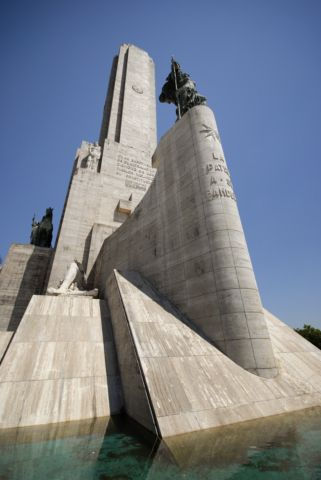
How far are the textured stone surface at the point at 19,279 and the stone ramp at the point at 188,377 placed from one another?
422 inches

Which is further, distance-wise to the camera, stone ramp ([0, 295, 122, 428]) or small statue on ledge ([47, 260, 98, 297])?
small statue on ledge ([47, 260, 98, 297])

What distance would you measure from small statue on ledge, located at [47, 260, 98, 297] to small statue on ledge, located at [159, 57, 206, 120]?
477 inches

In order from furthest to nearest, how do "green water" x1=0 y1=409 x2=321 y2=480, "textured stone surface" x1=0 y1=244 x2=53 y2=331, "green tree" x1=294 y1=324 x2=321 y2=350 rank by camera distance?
"green tree" x1=294 y1=324 x2=321 y2=350 → "textured stone surface" x1=0 y1=244 x2=53 y2=331 → "green water" x1=0 y1=409 x2=321 y2=480

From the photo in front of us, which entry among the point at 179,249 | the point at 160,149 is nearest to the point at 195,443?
the point at 179,249

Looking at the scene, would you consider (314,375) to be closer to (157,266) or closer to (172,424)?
(172,424)

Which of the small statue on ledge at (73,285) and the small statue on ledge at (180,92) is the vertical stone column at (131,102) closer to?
the small statue on ledge at (180,92)

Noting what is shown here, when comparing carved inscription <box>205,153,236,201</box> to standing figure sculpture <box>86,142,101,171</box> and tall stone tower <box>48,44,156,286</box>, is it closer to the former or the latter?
tall stone tower <box>48,44,156,286</box>

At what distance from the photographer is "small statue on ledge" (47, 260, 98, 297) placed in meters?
11.8

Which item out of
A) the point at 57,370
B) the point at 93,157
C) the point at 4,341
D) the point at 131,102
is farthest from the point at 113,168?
the point at 57,370

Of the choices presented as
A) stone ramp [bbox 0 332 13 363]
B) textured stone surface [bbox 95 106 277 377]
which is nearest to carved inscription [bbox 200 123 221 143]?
textured stone surface [bbox 95 106 277 377]

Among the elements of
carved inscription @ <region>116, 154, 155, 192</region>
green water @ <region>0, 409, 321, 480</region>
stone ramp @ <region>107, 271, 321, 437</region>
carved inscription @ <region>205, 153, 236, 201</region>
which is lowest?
green water @ <region>0, 409, 321, 480</region>

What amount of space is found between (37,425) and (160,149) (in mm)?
13428

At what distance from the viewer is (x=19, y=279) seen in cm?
1747

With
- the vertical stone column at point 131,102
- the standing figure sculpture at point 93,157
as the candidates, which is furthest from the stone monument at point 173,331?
the vertical stone column at point 131,102
